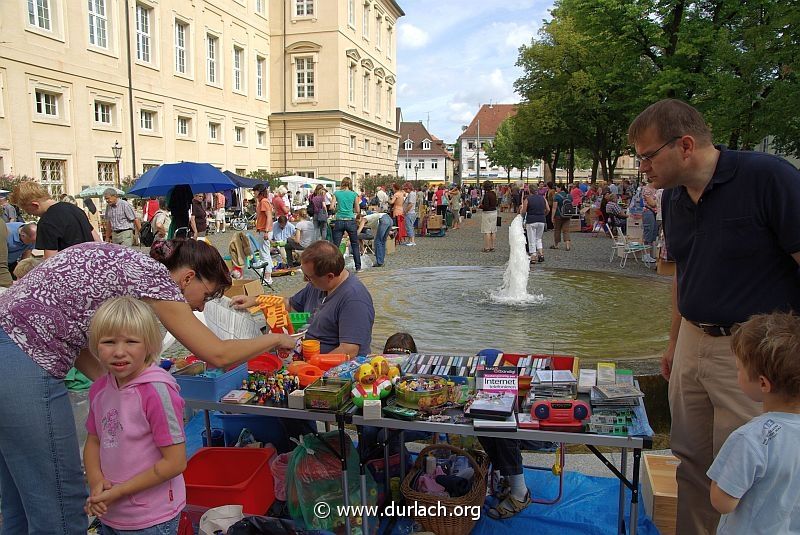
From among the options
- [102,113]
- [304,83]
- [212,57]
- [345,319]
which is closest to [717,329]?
[345,319]

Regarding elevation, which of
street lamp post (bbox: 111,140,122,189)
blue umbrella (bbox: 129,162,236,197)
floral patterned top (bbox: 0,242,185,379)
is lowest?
floral patterned top (bbox: 0,242,185,379)

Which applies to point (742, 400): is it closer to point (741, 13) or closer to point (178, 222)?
point (178, 222)

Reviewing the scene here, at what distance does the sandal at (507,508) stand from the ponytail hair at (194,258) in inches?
80.3

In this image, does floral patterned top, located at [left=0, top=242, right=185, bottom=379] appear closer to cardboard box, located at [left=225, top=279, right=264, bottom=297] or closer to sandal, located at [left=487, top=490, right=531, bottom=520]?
sandal, located at [left=487, top=490, right=531, bottom=520]

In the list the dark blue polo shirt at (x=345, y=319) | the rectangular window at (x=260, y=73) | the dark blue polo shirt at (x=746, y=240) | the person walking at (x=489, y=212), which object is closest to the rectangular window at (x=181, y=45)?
the rectangular window at (x=260, y=73)

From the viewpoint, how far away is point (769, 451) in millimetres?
2020

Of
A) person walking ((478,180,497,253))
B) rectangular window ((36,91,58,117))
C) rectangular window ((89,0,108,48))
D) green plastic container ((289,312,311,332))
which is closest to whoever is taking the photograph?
green plastic container ((289,312,311,332))

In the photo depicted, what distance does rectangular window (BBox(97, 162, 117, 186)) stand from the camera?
23.0 m

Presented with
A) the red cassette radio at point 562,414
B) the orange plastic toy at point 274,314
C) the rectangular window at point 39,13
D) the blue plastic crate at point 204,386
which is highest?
the rectangular window at point 39,13

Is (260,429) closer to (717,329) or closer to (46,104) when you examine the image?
(717,329)

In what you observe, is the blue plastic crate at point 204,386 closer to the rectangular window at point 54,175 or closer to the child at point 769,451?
the child at point 769,451

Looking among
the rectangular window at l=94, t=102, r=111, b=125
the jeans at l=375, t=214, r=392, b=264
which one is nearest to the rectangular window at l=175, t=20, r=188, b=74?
the rectangular window at l=94, t=102, r=111, b=125

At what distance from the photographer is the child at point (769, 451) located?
2014 millimetres

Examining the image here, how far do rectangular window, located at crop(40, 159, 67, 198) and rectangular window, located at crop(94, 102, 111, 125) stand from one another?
257 cm
